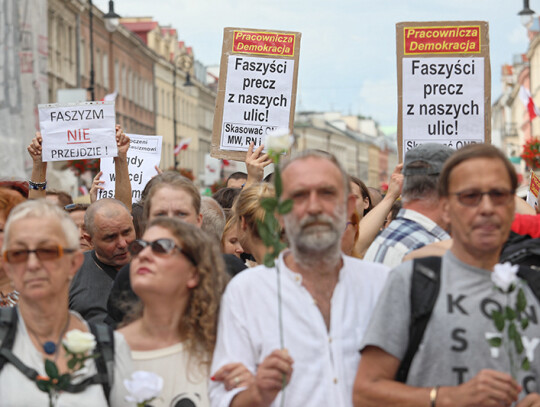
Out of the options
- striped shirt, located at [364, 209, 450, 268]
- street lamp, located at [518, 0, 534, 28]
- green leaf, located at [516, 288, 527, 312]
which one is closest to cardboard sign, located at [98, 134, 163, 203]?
striped shirt, located at [364, 209, 450, 268]

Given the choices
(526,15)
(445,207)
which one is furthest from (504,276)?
(526,15)

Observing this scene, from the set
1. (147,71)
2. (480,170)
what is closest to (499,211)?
(480,170)

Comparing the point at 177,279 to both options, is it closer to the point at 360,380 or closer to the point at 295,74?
the point at 360,380

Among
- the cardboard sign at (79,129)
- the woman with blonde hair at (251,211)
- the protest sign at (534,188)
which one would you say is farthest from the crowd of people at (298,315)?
the cardboard sign at (79,129)

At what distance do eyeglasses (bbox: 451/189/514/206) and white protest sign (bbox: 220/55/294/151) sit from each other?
5067mm

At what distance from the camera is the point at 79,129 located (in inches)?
375

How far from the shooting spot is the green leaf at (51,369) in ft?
12.2

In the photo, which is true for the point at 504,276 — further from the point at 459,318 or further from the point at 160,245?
the point at 160,245

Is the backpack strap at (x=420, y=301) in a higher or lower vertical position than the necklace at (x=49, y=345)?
higher

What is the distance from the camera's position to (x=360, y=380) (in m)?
3.78

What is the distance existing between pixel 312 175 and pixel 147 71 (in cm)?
6856

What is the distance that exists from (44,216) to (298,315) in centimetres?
106

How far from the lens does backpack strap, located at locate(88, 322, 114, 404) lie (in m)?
3.93

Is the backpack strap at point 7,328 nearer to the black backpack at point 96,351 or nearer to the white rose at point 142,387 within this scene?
the black backpack at point 96,351
